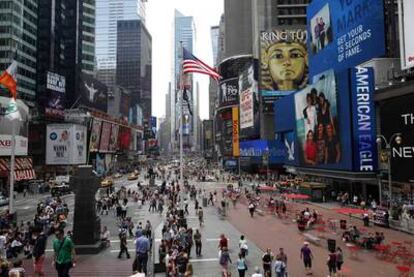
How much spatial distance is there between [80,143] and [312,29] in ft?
149

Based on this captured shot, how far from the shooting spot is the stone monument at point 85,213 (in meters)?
25.5

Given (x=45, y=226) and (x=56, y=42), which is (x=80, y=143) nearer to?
(x=56, y=42)

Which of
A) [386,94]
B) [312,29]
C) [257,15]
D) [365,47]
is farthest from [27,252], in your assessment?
[257,15]

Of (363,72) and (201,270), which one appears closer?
(201,270)

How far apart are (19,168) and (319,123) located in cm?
3931

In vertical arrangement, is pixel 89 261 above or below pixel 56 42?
below

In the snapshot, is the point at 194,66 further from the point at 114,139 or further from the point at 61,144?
the point at 114,139

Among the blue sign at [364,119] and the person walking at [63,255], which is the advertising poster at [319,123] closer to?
the blue sign at [364,119]

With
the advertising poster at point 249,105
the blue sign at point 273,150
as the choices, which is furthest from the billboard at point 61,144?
the advertising poster at point 249,105

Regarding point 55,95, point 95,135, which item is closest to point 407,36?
point 55,95

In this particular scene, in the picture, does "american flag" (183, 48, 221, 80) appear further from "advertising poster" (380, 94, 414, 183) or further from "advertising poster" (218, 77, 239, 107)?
"advertising poster" (218, 77, 239, 107)

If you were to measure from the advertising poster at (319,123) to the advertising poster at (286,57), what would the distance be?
39.9 metres

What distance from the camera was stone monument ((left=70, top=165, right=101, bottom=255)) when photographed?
25453mm

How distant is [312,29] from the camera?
76.4 meters
